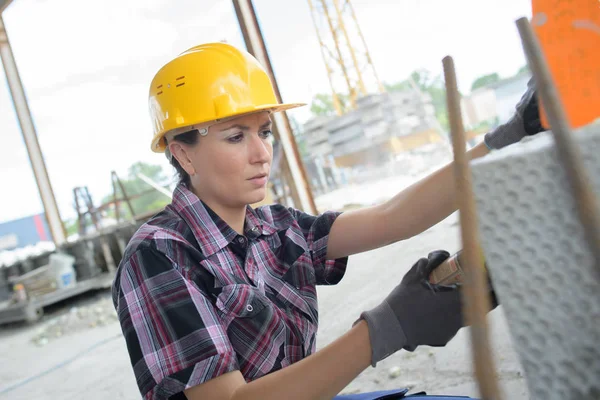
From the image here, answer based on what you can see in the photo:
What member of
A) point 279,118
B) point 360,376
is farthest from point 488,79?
point 360,376

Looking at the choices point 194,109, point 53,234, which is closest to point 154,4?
point 53,234

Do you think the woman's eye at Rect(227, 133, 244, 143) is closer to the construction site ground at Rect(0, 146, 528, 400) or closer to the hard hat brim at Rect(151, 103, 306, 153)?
the hard hat brim at Rect(151, 103, 306, 153)

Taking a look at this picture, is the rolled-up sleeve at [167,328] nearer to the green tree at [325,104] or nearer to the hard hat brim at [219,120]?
the hard hat brim at [219,120]

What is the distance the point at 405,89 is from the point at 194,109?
9530mm

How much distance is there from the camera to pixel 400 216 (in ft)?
5.38

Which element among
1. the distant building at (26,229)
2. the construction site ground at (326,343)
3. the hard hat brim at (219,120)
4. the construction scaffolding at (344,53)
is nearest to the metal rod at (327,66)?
the construction scaffolding at (344,53)

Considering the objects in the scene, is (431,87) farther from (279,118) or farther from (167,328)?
(167,328)

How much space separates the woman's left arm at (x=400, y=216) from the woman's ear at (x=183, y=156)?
53 cm

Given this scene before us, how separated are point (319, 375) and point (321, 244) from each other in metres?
0.61

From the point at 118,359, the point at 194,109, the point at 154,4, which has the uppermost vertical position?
the point at 154,4

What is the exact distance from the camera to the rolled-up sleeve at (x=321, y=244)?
5.62 ft

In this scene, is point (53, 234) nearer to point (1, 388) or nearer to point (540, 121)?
point (1, 388)

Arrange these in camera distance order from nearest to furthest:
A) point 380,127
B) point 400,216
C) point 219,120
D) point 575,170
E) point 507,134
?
point 575,170 < point 507,134 < point 219,120 < point 400,216 < point 380,127

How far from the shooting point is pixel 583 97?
4.14 ft
